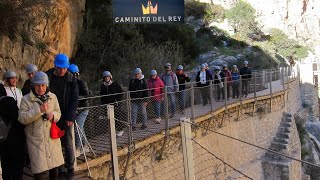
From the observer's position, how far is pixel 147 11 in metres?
10.2

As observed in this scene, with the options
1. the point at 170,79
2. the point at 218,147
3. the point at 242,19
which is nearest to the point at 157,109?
the point at 170,79

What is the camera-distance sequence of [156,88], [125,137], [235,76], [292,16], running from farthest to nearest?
1. [292,16]
2. [235,76]
3. [156,88]
4. [125,137]

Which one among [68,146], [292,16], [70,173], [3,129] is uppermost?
[292,16]

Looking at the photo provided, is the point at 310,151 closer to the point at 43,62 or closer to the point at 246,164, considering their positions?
the point at 246,164

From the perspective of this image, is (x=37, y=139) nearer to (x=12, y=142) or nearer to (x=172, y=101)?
(x=12, y=142)

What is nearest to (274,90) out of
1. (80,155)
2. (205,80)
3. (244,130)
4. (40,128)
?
(244,130)

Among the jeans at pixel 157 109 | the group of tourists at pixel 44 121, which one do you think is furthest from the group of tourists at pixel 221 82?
the group of tourists at pixel 44 121

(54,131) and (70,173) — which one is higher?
(54,131)

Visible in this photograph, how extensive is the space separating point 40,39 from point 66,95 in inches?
252

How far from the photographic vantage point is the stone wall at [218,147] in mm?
7250

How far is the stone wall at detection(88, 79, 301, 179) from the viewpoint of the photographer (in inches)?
285

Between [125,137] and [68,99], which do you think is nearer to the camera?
[68,99]

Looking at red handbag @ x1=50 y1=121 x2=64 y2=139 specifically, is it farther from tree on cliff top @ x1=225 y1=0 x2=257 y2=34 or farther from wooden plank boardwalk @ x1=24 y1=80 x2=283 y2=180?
tree on cliff top @ x1=225 y1=0 x2=257 y2=34

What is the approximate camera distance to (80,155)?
19.4 ft
